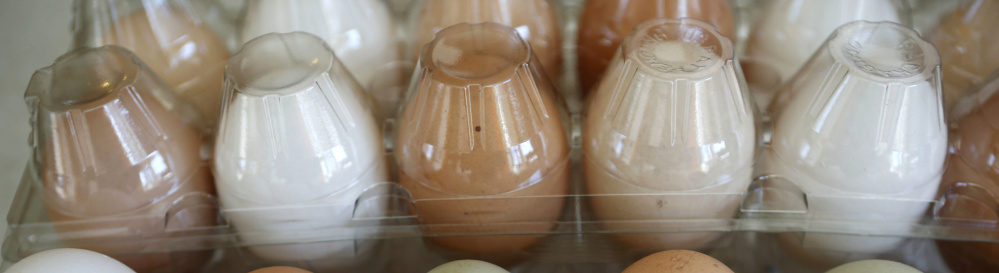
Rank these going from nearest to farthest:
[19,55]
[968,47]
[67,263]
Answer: [67,263] → [968,47] → [19,55]

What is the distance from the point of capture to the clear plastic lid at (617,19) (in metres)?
0.73

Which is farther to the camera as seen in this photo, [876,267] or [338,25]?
[338,25]

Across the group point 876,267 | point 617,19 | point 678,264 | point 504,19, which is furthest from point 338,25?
point 876,267

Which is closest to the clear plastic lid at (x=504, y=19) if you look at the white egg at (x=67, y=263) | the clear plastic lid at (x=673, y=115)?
the clear plastic lid at (x=673, y=115)

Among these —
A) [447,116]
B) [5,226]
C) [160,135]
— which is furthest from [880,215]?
[5,226]

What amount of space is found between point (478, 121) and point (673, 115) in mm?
154

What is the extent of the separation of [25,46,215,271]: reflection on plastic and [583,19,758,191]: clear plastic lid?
0.36m

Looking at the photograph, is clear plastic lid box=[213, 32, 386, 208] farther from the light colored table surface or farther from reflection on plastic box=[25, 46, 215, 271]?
the light colored table surface

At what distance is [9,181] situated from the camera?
730 millimetres

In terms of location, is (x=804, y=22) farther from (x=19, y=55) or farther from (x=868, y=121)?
(x=19, y=55)

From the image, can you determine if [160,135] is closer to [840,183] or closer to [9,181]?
[9,181]

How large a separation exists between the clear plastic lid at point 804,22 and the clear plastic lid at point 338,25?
0.40m

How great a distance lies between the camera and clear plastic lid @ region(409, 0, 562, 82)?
28.5 inches

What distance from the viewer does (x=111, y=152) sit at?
586 millimetres
